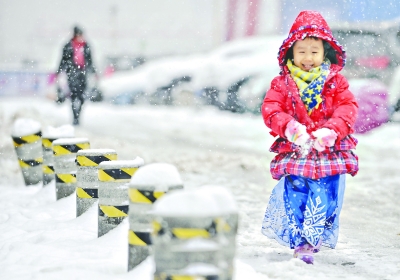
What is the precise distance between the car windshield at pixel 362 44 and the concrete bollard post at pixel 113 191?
35.6ft

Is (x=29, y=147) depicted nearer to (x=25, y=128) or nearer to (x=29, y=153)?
(x=29, y=153)

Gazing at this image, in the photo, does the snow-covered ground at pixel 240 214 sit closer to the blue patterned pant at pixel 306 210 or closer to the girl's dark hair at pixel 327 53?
the blue patterned pant at pixel 306 210

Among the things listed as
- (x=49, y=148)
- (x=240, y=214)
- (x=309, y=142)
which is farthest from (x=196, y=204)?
(x=49, y=148)

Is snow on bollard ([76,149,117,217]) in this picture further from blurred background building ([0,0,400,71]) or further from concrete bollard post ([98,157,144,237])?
blurred background building ([0,0,400,71])

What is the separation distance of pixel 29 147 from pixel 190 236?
5.10 meters

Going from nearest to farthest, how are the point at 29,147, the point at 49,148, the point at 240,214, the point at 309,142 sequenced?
1. the point at 309,142
2. the point at 240,214
3. the point at 49,148
4. the point at 29,147

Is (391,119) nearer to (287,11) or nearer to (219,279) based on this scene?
(287,11)

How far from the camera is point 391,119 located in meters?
14.2

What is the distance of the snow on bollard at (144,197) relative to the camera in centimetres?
343

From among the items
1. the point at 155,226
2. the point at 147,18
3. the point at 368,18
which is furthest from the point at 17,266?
the point at 147,18

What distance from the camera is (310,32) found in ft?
14.5

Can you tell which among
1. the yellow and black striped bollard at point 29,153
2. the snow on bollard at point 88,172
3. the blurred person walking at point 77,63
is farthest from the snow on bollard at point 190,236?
the blurred person walking at point 77,63

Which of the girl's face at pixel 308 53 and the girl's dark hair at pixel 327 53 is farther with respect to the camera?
the girl's dark hair at pixel 327 53

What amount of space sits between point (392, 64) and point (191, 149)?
5423 mm
